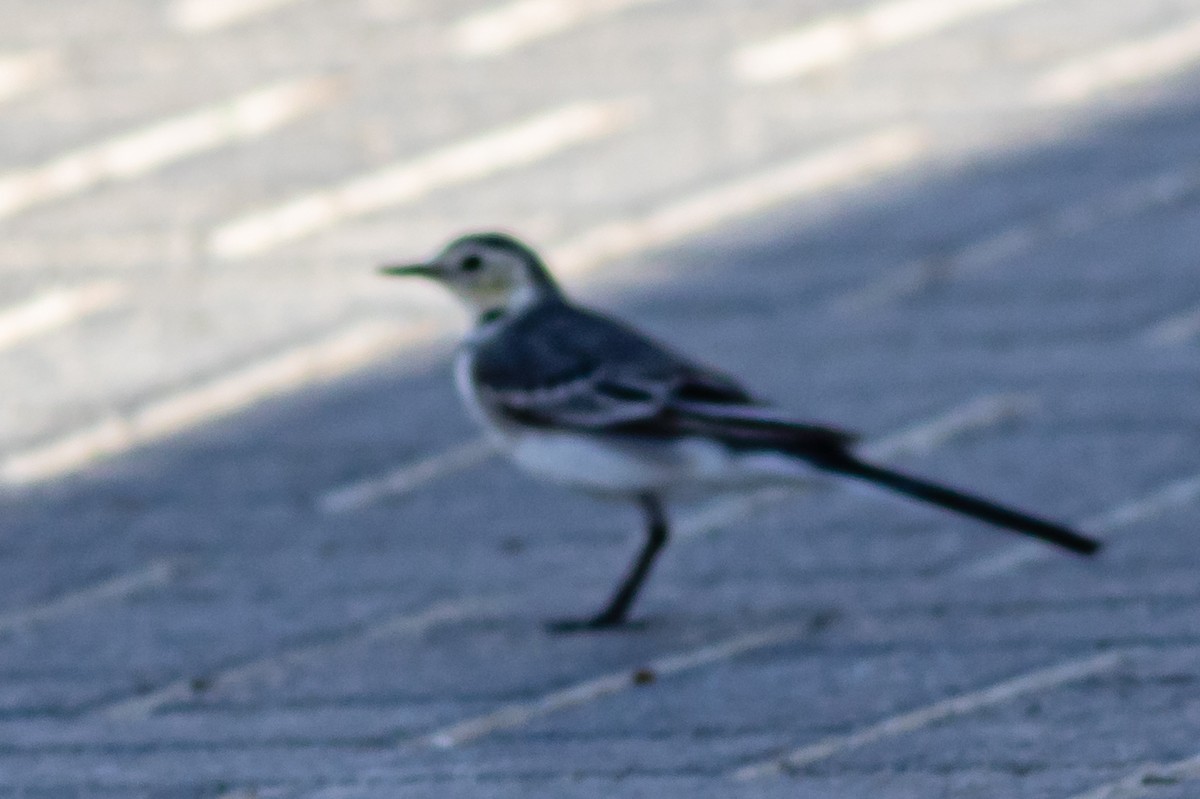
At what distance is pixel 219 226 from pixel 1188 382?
2.17 meters

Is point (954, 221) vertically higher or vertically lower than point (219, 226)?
lower

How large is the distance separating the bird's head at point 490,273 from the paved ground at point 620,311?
31cm

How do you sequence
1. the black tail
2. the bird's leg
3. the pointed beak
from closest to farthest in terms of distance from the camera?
the black tail
the bird's leg
the pointed beak

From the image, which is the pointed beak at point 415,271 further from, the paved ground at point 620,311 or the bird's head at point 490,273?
the paved ground at point 620,311

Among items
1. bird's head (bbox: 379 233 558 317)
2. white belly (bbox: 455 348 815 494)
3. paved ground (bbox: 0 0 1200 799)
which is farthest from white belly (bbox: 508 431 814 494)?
bird's head (bbox: 379 233 558 317)

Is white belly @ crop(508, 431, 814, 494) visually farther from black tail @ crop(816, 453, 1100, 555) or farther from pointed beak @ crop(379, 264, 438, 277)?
pointed beak @ crop(379, 264, 438, 277)

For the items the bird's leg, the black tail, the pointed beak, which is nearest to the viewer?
the black tail

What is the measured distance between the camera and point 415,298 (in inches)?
243

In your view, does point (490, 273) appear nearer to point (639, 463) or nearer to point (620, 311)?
point (639, 463)

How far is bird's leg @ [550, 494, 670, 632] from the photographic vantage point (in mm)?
4492

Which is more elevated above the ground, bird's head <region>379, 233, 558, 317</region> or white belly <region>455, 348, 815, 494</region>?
bird's head <region>379, 233, 558, 317</region>

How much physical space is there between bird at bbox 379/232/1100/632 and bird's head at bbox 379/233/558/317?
12 cm

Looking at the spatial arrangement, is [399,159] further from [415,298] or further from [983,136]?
[983,136]

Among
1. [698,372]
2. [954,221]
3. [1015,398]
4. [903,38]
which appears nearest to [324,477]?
[698,372]
